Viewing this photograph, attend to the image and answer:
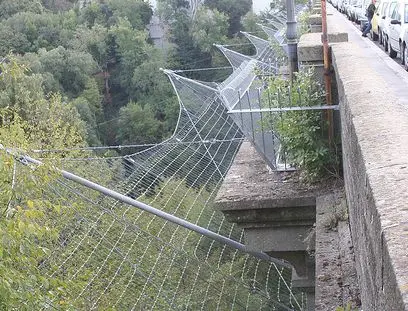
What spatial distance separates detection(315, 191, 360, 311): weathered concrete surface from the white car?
40.1ft

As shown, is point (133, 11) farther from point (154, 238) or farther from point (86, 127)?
point (154, 238)

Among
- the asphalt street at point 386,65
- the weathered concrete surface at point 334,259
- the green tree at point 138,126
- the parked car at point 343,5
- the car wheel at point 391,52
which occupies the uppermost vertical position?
the weathered concrete surface at point 334,259

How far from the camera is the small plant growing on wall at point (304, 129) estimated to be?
5207 mm

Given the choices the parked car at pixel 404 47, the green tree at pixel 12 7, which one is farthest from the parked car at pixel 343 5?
the green tree at pixel 12 7

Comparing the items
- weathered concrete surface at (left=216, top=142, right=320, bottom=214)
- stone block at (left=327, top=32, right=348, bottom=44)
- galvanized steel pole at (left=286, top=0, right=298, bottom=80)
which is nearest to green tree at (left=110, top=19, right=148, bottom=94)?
galvanized steel pole at (left=286, top=0, right=298, bottom=80)

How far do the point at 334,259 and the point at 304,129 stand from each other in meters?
1.51

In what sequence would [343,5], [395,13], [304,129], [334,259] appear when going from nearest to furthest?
[334,259] → [304,129] → [395,13] → [343,5]

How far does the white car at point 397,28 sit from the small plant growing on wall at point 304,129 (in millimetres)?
11240

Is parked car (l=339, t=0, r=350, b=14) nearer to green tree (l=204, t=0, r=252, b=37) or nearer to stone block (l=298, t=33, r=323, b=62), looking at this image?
green tree (l=204, t=0, r=252, b=37)

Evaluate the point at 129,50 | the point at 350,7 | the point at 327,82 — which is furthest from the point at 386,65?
the point at 129,50

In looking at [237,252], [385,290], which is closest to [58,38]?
[237,252]

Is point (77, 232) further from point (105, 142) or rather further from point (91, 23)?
point (91, 23)

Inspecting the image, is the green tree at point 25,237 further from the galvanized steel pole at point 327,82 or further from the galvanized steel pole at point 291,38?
the galvanized steel pole at point 291,38

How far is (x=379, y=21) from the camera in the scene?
830 inches
